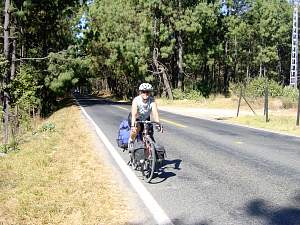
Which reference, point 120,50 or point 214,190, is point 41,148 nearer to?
point 214,190

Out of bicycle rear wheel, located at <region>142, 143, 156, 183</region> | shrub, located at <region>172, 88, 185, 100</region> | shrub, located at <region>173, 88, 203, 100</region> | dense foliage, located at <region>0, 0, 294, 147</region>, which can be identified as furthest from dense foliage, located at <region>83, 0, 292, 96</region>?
bicycle rear wheel, located at <region>142, 143, 156, 183</region>

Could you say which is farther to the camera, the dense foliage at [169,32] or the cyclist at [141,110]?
the dense foliage at [169,32]

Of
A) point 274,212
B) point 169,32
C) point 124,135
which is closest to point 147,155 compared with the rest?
point 124,135

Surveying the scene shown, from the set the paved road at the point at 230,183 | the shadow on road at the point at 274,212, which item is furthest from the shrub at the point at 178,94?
the shadow on road at the point at 274,212

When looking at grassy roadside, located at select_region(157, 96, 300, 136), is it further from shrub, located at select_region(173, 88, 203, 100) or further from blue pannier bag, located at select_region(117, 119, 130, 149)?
blue pannier bag, located at select_region(117, 119, 130, 149)

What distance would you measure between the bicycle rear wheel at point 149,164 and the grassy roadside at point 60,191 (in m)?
0.67

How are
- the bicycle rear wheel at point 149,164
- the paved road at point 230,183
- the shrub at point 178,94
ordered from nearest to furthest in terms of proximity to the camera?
1. the paved road at point 230,183
2. the bicycle rear wheel at point 149,164
3. the shrub at point 178,94

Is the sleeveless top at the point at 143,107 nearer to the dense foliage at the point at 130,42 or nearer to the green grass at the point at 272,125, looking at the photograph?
the green grass at the point at 272,125

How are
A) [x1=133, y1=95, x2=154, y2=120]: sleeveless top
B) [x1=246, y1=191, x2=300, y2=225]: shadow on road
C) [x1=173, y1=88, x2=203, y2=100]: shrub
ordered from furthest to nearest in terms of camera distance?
[x1=173, y1=88, x2=203, y2=100]: shrub < [x1=133, y1=95, x2=154, y2=120]: sleeveless top < [x1=246, y1=191, x2=300, y2=225]: shadow on road

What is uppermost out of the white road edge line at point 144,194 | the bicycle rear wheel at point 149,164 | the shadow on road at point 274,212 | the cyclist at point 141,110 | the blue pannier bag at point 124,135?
the cyclist at point 141,110

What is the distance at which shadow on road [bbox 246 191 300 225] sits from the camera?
577 cm

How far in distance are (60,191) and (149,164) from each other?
1957 mm

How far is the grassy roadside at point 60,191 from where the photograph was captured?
593 cm

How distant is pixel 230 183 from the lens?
787cm
